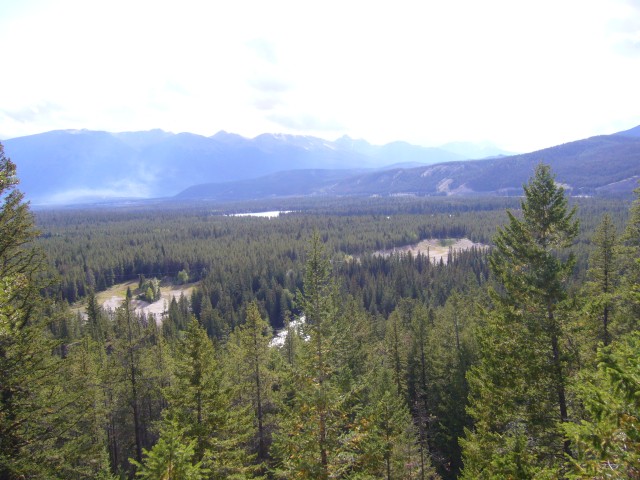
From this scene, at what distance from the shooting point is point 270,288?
109 metres

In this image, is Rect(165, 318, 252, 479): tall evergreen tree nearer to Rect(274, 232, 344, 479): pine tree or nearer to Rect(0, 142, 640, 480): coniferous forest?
Rect(0, 142, 640, 480): coniferous forest

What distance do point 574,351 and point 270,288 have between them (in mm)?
97203

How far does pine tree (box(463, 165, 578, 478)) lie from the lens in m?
14.1

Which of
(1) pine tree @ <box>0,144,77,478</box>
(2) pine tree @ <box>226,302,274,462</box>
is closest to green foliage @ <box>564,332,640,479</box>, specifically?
(1) pine tree @ <box>0,144,77,478</box>

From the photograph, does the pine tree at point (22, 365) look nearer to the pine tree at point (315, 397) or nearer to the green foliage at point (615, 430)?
the pine tree at point (315, 397)

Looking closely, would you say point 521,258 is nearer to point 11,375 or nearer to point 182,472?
point 182,472

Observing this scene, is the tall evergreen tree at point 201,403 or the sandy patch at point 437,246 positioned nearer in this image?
the tall evergreen tree at point 201,403

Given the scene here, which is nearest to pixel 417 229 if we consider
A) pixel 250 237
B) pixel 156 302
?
pixel 250 237

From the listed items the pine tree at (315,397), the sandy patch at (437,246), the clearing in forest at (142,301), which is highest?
the pine tree at (315,397)

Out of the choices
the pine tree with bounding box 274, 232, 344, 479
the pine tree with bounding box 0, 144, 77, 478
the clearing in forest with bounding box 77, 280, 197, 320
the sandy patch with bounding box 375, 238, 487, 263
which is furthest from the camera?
the sandy patch with bounding box 375, 238, 487, 263

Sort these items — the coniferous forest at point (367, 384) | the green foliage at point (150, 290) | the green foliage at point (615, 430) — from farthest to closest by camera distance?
the green foliage at point (150, 290) → the coniferous forest at point (367, 384) → the green foliage at point (615, 430)

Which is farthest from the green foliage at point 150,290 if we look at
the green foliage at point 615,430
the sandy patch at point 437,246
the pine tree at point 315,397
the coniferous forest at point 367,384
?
the green foliage at point 615,430

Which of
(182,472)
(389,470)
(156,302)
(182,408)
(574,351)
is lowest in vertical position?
(156,302)

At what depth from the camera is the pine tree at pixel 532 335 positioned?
46.3ft
